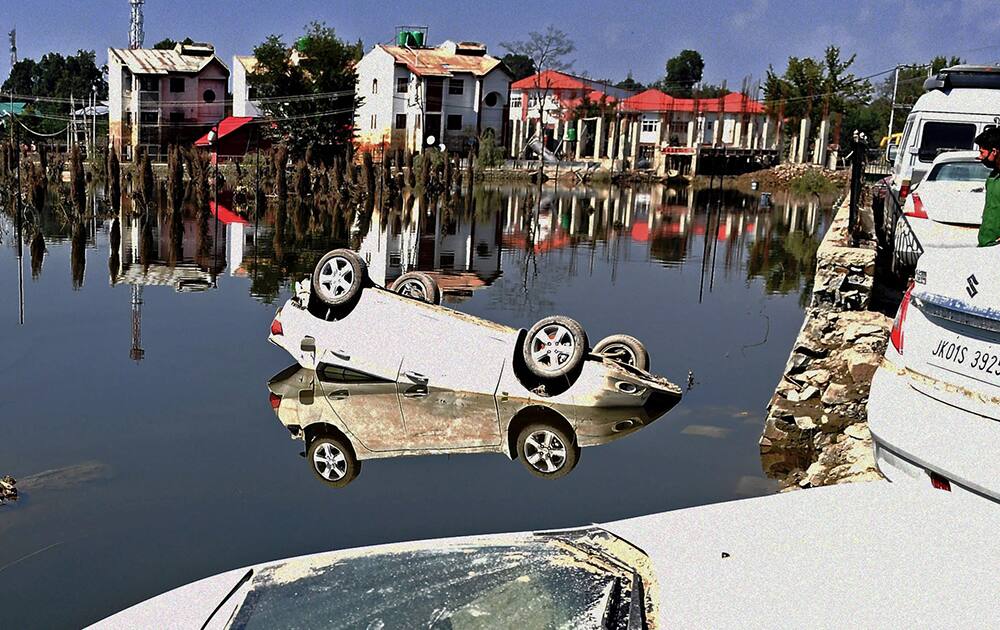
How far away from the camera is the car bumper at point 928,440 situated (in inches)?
199

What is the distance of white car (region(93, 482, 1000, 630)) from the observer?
2807 mm

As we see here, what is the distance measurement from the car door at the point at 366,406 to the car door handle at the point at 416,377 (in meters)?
0.23

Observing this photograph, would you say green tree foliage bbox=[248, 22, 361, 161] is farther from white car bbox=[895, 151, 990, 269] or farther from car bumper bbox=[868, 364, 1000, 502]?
car bumper bbox=[868, 364, 1000, 502]

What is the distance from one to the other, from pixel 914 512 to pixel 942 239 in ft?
28.6

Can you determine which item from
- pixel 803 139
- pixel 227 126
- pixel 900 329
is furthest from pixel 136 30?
pixel 900 329

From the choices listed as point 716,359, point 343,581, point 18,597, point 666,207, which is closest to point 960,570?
point 343,581

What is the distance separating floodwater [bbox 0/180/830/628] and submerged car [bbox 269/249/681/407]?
1.18 ft

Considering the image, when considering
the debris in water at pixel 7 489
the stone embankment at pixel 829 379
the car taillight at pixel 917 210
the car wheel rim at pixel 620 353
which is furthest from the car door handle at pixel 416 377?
the car taillight at pixel 917 210

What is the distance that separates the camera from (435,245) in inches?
1120

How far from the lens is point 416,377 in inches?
451

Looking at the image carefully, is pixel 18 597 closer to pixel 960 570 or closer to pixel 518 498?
pixel 518 498

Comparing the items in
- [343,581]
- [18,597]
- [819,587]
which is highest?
[819,587]

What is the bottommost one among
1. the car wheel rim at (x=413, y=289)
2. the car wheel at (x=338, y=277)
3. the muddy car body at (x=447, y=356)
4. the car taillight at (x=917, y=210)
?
the muddy car body at (x=447, y=356)

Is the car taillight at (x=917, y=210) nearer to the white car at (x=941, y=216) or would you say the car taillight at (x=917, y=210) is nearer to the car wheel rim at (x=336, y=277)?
the white car at (x=941, y=216)
